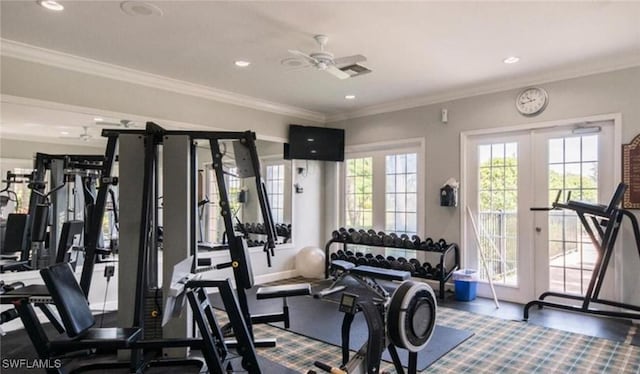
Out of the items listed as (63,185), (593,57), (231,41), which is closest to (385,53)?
(231,41)

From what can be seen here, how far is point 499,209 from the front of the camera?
483 centimetres

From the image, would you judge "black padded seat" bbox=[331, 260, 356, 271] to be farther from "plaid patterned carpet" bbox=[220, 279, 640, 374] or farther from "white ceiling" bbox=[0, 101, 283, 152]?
"white ceiling" bbox=[0, 101, 283, 152]

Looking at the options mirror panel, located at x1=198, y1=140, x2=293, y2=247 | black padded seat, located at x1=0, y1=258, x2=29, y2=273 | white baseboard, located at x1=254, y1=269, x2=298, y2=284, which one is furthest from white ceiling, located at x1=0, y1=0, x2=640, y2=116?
white baseboard, located at x1=254, y1=269, x2=298, y2=284

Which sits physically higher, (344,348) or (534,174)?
(534,174)

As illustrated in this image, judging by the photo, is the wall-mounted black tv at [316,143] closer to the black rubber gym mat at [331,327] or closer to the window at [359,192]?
the window at [359,192]

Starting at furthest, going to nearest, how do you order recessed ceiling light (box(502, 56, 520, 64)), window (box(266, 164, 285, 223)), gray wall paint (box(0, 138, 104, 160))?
→ window (box(266, 164, 285, 223)) → gray wall paint (box(0, 138, 104, 160)) → recessed ceiling light (box(502, 56, 520, 64))

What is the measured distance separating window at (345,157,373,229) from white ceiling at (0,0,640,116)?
185 centimetres

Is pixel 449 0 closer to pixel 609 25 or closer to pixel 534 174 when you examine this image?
pixel 609 25

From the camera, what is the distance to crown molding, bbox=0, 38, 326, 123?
11.7 ft

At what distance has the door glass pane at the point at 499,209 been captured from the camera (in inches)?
186

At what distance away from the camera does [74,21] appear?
10.1ft

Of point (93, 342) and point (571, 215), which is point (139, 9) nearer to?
point (93, 342)

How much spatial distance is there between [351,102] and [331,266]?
243 centimetres

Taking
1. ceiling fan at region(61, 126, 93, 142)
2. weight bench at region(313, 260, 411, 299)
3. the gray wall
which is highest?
the gray wall
